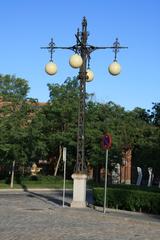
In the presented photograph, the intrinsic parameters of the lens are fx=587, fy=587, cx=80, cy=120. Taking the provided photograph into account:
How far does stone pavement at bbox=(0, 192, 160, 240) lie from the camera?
1484 cm

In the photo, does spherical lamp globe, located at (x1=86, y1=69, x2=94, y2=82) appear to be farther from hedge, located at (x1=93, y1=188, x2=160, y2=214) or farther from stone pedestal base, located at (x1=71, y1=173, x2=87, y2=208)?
hedge, located at (x1=93, y1=188, x2=160, y2=214)

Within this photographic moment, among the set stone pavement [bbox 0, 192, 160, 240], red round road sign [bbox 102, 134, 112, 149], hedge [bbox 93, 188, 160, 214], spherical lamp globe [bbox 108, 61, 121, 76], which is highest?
spherical lamp globe [bbox 108, 61, 121, 76]

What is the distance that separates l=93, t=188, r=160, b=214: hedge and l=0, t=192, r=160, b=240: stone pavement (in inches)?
52.6

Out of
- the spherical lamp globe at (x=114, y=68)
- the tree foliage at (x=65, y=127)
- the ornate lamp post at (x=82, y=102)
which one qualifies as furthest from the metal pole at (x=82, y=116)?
the tree foliage at (x=65, y=127)

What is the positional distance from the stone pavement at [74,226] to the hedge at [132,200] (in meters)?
1.34

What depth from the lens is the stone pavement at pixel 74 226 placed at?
14836 millimetres

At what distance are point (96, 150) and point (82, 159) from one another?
3907 cm

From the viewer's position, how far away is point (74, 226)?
57.5 ft

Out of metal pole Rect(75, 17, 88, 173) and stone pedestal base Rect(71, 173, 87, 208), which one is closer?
stone pedestal base Rect(71, 173, 87, 208)

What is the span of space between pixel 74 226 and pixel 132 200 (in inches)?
269

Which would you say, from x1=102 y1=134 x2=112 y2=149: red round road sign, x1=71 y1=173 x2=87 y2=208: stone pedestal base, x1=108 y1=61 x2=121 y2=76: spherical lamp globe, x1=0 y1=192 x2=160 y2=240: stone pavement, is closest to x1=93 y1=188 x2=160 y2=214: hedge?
x1=71 y1=173 x2=87 y2=208: stone pedestal base

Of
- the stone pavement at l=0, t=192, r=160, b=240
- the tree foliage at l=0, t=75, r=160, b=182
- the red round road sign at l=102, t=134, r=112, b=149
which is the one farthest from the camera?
the tree foliage at l=0, t=75, r=160, b=182

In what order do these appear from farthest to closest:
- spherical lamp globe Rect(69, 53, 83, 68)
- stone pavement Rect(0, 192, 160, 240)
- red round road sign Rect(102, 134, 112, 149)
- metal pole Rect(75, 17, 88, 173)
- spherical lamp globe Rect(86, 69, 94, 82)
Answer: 1. spherical lamp globe Rect(86, 69, 94, 82)
2. metal pole Rect(75, 17, 88, 173)
3. red round road sign Rect(102, 134, 112, 149)
4. spherical lamp globe Rect(69, 53, 83, 68)
5. stone pavement Rect(0, 192, 160, 240)

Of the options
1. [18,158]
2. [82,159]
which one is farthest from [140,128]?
[82,159]
